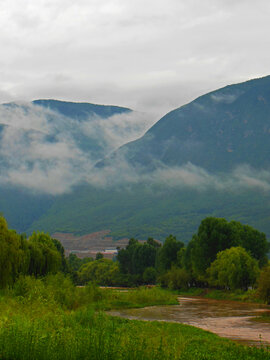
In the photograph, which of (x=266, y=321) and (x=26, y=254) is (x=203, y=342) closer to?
(x=266, y=321)

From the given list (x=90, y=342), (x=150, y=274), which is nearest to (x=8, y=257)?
(x=90, y=342)

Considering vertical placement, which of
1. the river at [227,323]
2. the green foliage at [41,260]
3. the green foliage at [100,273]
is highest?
the green foliage at [41,260]

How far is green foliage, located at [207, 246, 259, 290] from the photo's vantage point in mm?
67375

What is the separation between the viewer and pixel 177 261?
10075cm

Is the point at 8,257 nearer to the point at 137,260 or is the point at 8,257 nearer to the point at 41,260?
the point at 41,260

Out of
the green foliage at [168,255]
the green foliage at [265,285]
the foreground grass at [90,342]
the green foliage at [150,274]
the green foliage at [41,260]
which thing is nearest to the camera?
the foreground grass at [90,342]

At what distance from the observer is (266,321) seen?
35.7 metres

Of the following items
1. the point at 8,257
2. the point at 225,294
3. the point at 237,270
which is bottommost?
the point at 225,294

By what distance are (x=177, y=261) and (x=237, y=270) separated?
112 feet

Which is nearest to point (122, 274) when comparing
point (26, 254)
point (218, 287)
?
point (218, 287)

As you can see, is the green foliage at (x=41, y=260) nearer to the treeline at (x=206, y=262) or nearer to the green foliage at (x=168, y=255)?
the treeline at (x=206, y=262)

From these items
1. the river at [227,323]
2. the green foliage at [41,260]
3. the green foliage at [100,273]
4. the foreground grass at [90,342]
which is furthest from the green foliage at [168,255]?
the foreground grass at [90,342]

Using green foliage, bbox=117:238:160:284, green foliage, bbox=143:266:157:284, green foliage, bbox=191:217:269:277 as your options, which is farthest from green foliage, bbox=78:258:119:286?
green foliage, bbox=191:217:269:277

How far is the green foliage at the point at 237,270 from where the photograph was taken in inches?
2653
